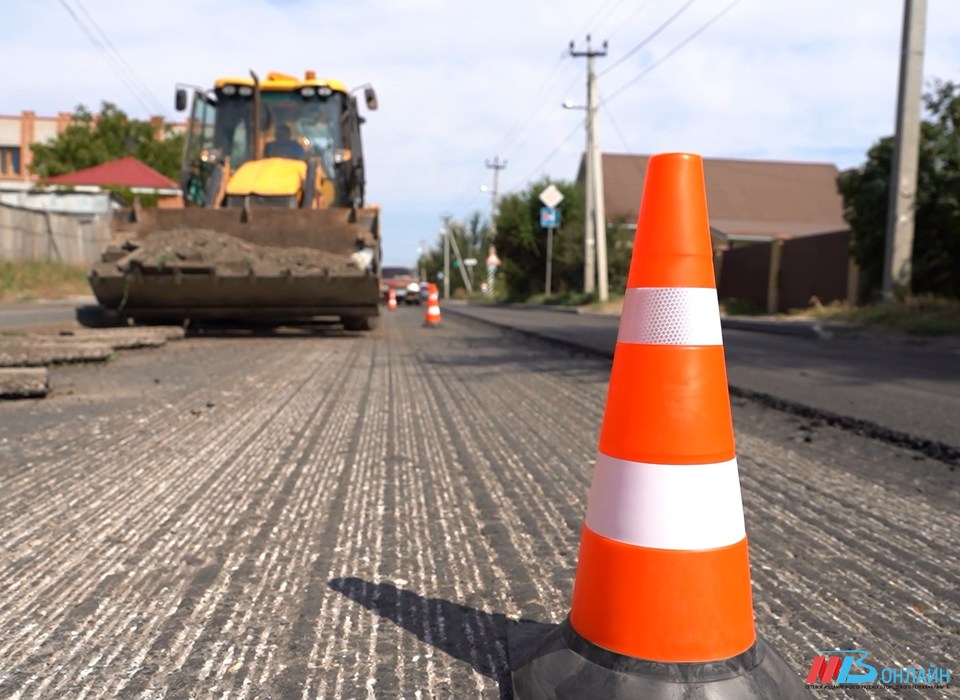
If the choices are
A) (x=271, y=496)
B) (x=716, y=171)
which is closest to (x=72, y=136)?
(x=716, y=171)

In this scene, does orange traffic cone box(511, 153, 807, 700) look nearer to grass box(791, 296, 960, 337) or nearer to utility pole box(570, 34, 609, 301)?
grass box(791, 296, 960, 337)

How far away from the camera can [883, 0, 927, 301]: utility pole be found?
1427 cm

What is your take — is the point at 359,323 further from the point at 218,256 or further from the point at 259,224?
the point at 218,256

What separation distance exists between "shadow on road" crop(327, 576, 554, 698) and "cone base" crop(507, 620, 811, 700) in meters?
0.18

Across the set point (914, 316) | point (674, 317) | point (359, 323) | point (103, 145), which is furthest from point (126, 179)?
point (674, 317)

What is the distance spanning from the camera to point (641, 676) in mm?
1622

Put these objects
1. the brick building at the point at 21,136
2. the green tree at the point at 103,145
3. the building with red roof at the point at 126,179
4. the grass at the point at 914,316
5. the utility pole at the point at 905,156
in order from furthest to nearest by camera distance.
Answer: the brick building at the point at 21,136 < the green tree at the point at 103,145 < the building with red roof at the point at 126,179 < the utility pole at the point at 905,156 < the grass at the point at 914,316

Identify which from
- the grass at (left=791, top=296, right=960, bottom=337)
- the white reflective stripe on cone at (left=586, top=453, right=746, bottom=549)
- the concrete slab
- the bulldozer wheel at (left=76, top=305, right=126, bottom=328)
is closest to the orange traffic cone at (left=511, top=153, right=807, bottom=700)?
the white reflective stripe on cone at (left=586, top=453, right=746, bottom=549)

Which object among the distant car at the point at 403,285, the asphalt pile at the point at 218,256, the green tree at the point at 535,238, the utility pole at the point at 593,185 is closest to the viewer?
the asphalt pile at the point at 218,256

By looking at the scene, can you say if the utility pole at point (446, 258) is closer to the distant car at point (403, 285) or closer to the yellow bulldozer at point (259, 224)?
the distant car at point (403, 285)

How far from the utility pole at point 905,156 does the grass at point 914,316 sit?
383 millimetres

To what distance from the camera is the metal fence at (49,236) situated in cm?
2548

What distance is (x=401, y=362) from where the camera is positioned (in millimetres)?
8711

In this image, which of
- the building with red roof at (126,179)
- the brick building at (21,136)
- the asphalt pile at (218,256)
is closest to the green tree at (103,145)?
the brick building at (21,136)
